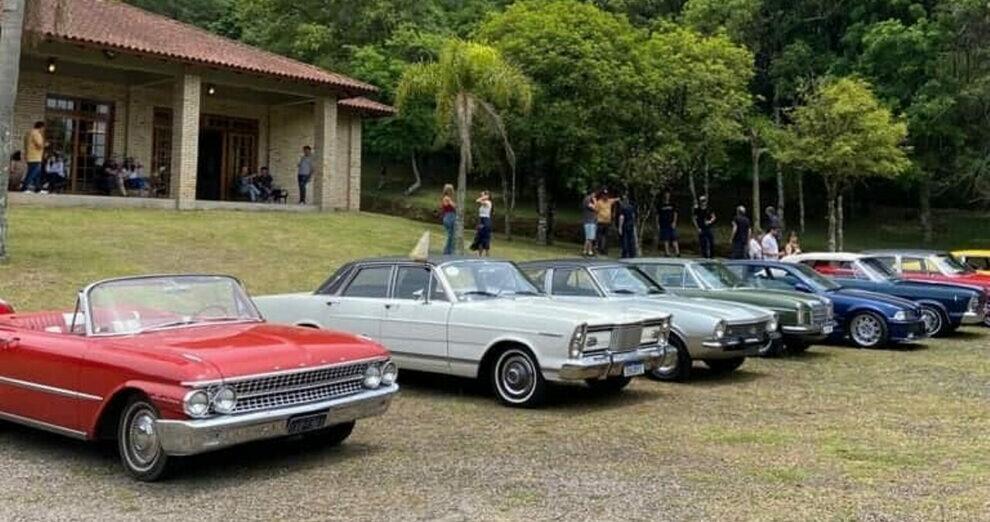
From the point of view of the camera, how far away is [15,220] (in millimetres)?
18984

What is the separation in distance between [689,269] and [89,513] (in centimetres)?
A: 926

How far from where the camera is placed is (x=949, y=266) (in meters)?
16.8

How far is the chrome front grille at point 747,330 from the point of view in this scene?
33.1 ft

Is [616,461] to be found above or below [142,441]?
below

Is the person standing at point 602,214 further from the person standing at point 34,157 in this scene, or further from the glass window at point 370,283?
the glass window at point 370,283

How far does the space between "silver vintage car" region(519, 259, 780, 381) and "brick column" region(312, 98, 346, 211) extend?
1789 centimetres

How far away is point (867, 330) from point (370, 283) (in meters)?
8.19

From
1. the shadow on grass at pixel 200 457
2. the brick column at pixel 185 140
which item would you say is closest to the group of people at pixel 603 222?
the brick column at pixel 185 140

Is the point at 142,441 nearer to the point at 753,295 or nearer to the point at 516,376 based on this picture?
the point at 516,376

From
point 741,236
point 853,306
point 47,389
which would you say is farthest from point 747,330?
point 741,236

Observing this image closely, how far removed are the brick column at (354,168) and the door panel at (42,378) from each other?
2402cm

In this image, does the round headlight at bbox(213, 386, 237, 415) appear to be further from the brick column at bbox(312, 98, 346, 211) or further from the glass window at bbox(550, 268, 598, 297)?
the brick column at bbox(312, 98, 346, 211)

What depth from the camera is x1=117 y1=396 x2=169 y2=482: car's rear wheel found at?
5859mm

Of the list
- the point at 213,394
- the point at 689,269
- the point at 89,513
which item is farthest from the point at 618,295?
the point at 89,513
